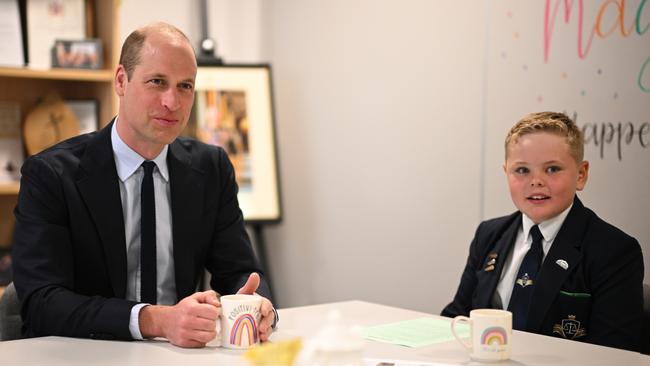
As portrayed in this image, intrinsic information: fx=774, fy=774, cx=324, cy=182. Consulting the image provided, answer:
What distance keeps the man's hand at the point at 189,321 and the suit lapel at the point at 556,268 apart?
894mm

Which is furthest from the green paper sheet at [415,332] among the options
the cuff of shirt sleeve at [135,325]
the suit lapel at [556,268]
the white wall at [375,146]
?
the white wall at [375,146]

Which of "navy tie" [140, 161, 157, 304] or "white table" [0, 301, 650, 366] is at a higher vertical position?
"navy tie" [140, 161, 157, 304]

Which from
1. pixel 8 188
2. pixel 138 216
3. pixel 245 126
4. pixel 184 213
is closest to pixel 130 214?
pixel 138 216

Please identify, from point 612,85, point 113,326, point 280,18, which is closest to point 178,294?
point 113,326

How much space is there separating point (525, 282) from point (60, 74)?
229cm

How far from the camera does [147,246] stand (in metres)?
2.04

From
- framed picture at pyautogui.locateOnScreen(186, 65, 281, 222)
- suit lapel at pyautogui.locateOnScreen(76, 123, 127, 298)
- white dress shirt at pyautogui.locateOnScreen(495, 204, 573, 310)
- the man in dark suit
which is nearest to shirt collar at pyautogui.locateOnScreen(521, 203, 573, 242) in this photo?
white dress shirt at pyautogui.locateOnScreen(495, 204, 573, 310)

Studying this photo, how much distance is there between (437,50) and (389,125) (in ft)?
1.42

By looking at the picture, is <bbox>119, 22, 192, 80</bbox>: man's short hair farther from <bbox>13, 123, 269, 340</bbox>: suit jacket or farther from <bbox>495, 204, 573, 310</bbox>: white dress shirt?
<bbox>495, 204, 573, 310</bbox>: white dress shirt

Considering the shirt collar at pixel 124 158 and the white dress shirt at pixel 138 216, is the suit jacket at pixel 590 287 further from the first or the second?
the shirt collar at pixel 124 158

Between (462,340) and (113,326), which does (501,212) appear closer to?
(462,340)

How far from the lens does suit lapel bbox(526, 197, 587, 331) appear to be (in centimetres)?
206

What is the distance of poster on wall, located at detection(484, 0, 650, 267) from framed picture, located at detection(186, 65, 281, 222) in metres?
1.43

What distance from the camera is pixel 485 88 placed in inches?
119
